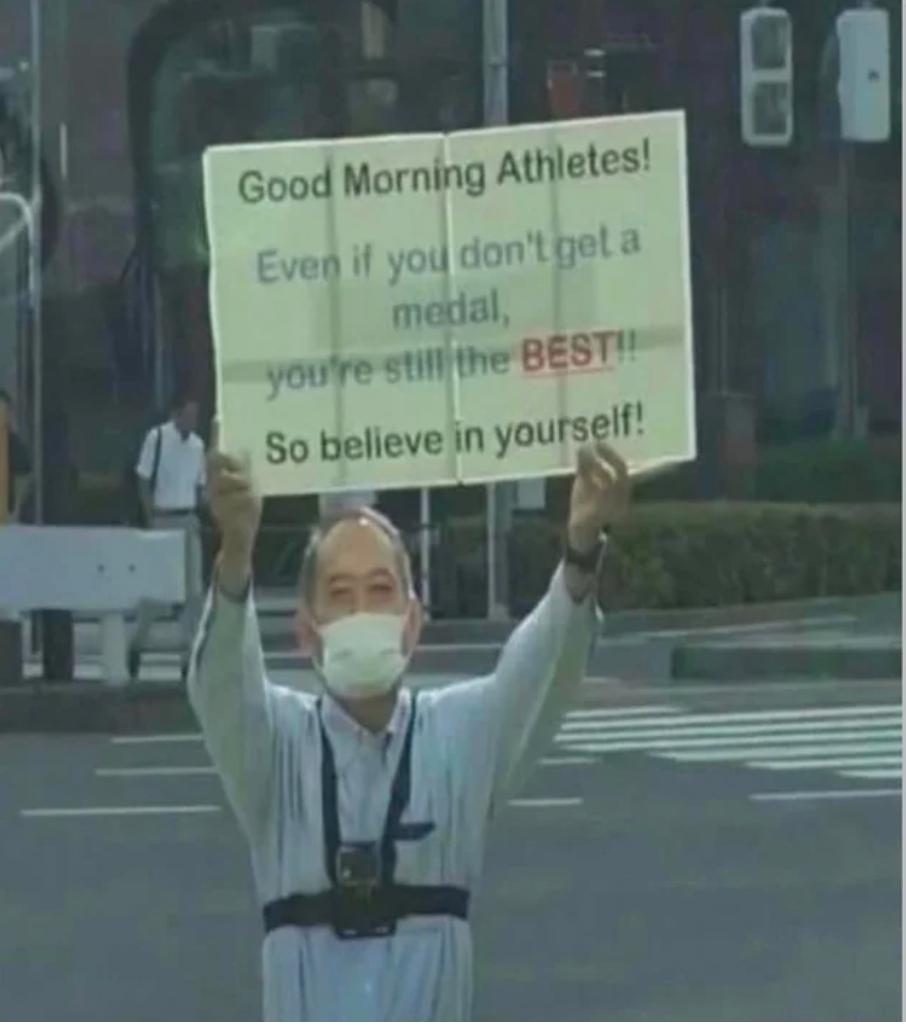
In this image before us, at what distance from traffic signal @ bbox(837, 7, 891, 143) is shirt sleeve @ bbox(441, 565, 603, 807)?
A: 13901 mm

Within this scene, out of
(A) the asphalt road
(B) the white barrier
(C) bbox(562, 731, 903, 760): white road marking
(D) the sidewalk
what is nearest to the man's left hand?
(A) the asphalt road

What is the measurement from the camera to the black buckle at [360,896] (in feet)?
14.0

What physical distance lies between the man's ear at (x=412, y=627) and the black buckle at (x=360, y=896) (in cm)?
23

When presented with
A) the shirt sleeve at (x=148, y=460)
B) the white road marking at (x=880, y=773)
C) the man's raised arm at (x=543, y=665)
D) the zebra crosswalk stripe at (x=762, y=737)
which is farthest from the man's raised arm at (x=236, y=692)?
the shirt sleeve at (x=148, y=460)

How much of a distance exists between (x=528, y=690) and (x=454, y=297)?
47cm

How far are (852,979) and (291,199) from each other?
638 centimetres

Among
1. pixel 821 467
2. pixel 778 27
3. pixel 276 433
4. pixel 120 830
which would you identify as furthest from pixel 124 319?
pixel 276 433

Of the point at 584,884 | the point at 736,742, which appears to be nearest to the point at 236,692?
the point at 584,884

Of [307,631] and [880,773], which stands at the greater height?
[307,631]

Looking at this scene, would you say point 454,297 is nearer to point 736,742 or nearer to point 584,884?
point 584,884

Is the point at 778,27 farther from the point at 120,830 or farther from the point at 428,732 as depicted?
the point at 428,732

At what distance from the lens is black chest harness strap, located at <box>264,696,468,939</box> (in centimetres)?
428

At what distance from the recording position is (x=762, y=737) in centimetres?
1742

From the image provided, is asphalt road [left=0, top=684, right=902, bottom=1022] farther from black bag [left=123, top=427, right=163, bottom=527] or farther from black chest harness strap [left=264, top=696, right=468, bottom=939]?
black chest harness strap [left=264, top=696, right=468, bottom=939]
